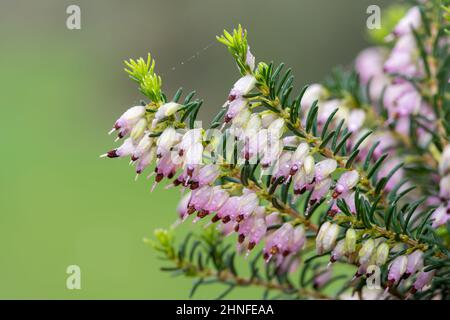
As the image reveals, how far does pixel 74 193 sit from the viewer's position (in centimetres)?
496

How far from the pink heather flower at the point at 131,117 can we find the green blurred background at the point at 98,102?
9.10 ft

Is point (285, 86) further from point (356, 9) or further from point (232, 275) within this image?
point (356, 9)

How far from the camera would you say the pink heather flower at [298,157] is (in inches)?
28.8

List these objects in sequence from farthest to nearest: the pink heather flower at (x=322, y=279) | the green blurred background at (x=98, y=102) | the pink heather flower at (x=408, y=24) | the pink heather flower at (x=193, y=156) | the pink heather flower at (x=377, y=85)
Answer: the green blurred background at (x=98, y=102) → the pink heather flower at (x=377, y=85) → the pink heather flower at (x=408, y=24) → the pink heather flower at (x=322, y=279) → the pink heather flower at (x=193, y=156)

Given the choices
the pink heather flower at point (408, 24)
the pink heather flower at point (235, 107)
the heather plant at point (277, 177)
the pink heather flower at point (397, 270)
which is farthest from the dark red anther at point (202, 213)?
the pink heather flower at point (408, 24)

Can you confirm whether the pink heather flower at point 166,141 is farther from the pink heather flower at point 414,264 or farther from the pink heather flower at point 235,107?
the pink heather flower at point 414,264

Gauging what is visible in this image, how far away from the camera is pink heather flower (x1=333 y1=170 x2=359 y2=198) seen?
0.75 m

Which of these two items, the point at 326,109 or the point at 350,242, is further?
the point at 326,109

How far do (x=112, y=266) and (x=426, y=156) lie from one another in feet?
10.2

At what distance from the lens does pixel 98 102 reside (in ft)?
20.5

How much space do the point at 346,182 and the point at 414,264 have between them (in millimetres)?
111

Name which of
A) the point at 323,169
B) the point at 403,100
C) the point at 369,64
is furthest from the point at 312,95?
the point at 323,169

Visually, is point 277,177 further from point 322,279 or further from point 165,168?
point 322,279

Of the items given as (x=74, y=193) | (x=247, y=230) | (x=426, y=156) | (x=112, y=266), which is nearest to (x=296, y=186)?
(x=247, y=230)
